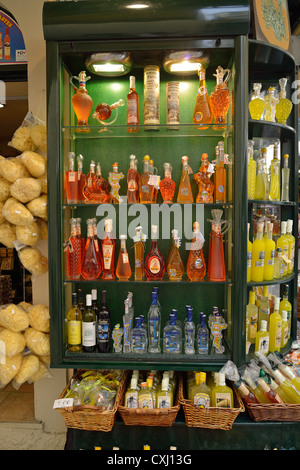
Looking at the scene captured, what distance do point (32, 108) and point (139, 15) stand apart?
0.95 meters

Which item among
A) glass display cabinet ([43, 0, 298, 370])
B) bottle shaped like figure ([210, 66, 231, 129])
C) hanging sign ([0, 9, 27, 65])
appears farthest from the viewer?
hanging sign ([0, 9, 27, 65])

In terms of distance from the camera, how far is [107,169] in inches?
90.7

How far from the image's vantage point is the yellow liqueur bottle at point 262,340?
6.89 ft

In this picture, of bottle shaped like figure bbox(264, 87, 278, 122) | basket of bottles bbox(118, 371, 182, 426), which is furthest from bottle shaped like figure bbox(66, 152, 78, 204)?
bottle shaped like figure bbox(264, 87, 278, 122)

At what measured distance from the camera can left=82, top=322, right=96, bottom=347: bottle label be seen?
204 cm

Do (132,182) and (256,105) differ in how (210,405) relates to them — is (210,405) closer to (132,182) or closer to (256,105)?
(132,182)

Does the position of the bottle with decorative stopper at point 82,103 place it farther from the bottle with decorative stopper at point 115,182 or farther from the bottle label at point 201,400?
the bottle label at point 201,400

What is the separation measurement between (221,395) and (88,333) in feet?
2.72

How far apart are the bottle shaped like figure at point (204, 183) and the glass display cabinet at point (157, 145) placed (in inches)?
1.1

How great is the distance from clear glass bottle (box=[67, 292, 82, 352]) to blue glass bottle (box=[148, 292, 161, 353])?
42 centimetres

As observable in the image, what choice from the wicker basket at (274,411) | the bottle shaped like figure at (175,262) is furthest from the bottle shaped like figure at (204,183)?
the wicker basket at (274,411)

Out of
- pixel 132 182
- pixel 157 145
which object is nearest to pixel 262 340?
pixel 132 182

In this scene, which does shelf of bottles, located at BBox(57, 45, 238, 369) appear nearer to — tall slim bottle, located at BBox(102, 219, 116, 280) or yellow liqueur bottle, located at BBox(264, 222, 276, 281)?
tall slim bottle, located at BBox(102, 219, 116, 280)

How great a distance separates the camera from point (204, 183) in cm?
212
